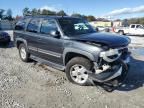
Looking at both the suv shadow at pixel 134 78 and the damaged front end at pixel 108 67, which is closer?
the damaged front end at pixel 108 67

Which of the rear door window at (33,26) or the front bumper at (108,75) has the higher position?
the rear door window at (33,26)

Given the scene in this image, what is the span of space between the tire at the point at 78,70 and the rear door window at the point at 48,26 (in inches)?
52.0

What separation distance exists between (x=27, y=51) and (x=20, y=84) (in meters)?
2.45

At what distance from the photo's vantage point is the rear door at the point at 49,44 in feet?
21.8

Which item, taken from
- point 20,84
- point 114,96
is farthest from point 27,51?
point 114,96

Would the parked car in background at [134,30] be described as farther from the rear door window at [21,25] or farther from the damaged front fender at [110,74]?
the damaged front fender at [110,74]

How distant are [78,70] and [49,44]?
1.44 m

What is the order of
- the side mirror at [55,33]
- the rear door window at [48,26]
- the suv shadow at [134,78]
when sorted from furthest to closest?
the rear door window at [48,26]
the side mirror at [55,33]
the suv shadow at [134,78]

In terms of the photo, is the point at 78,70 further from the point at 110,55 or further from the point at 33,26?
the point at 33,26

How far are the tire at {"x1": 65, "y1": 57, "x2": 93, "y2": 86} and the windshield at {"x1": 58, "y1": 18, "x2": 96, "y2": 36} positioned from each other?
970mm

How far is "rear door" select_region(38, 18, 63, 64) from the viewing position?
665cm

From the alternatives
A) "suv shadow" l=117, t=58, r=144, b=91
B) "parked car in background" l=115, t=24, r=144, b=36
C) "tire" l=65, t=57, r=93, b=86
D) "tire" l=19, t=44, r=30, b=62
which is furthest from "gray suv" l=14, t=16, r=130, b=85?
"parked car in background" l=115, t=24, r=144, b=36

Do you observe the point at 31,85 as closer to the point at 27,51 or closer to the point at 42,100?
the point at 42,100

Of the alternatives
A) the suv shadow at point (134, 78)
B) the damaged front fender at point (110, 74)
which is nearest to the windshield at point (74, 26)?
the damaged front fender at point (110, 74)
